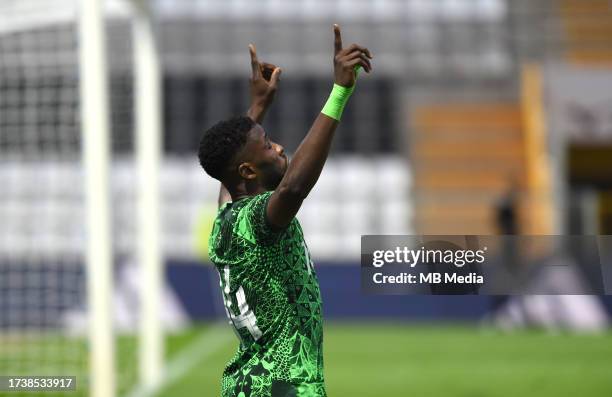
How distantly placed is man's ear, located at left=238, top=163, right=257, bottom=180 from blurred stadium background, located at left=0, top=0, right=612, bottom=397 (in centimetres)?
350

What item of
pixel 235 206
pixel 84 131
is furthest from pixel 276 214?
pixel 84 131

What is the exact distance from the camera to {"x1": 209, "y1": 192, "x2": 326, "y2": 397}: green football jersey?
12.1 feet

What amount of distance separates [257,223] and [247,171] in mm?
203

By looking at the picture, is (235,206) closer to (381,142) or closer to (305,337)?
(305,337)

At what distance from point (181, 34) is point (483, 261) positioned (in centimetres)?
1848

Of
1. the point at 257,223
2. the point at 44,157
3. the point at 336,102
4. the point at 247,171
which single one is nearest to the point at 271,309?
the point at 257,223

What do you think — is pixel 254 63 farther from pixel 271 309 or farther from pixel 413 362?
pixel 413 362

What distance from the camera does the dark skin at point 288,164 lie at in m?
3.41

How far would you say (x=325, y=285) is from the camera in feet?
55.9

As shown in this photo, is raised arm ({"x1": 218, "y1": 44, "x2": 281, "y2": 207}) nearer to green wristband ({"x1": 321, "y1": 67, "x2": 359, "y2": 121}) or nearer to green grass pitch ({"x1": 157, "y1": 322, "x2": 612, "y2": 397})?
green wristband ({"x1": 321, "y1": 67, "x2": 359, "y2": 121})

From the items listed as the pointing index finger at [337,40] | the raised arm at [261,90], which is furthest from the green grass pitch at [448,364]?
the pointing index finger at [337,40]

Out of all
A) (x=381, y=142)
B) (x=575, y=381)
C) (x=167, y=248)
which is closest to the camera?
(x=575, y=381)

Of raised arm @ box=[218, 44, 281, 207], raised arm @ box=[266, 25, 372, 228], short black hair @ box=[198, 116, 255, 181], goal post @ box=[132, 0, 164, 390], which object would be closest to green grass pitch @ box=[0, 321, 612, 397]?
goal post @ box=[132, 0, 164, 390]

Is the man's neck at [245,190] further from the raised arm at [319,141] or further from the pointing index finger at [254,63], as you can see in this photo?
the pointing index finger at [254,63]
